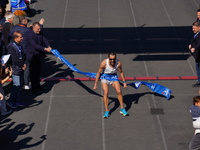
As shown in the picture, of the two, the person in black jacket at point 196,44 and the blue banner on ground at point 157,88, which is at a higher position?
the person in black jacket at point 196,44

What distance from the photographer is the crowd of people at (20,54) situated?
37.8 ft

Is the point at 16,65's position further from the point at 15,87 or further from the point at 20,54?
the point at 15,87

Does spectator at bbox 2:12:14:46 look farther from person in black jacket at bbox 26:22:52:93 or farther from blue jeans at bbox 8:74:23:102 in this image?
blue jeans at bbox 8:74:23:102

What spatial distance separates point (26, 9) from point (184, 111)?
883 centimetres

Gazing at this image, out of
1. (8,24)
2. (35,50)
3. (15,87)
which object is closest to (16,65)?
(15,87)

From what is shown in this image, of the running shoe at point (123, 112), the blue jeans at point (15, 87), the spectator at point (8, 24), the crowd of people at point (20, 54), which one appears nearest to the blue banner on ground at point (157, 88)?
the running shoe at point (123, 112)

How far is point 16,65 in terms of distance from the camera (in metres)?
11.6

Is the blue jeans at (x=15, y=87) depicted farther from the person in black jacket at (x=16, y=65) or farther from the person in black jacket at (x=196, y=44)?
the person in black jacket at (x=196, y=44)

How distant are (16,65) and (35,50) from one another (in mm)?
874

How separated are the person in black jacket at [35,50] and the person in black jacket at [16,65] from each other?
1.90ft

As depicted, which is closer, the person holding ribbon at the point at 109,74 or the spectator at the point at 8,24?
the person holding ribbon at the point at 109,74

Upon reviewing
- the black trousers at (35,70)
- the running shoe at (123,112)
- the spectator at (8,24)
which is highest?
the spectator at (8,24)

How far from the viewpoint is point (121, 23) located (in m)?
17.7

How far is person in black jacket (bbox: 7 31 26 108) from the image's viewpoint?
11500 mm
